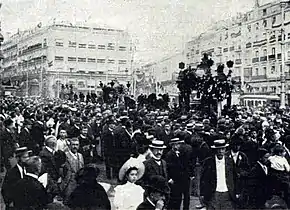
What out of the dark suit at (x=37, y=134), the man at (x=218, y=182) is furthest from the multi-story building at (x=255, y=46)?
the man at (x=218, y=182)

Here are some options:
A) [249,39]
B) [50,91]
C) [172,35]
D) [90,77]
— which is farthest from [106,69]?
[172,35]

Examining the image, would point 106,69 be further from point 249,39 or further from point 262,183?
point 262,183

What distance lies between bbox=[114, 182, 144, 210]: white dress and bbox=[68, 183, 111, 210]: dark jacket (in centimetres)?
8

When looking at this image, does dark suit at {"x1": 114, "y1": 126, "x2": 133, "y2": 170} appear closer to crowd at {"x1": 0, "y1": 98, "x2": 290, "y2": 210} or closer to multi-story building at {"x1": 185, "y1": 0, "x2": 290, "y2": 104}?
crowd at {"x1": 0, "y1": 98, "x2": 290, "y2": 210}

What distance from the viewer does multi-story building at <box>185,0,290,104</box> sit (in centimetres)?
2111

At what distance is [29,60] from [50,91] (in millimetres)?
2914

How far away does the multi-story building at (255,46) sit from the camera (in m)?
21.1

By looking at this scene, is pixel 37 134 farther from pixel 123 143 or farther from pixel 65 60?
pixel 65 60

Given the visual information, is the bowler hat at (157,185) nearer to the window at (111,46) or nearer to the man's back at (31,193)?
the man's back at (31,193)

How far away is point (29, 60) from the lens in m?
36.2

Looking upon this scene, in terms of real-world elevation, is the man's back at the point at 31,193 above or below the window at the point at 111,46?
below

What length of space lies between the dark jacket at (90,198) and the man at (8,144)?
8.46ft

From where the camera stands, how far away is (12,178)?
4270 millimetres

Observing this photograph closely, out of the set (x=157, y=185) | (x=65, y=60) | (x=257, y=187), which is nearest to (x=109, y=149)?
(x=257, y=187)
